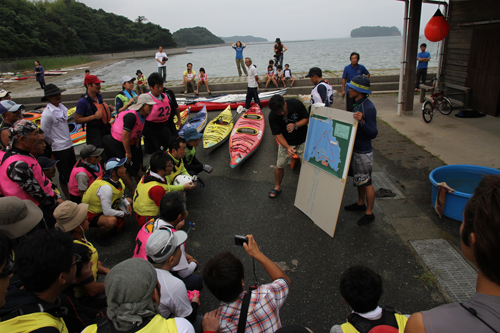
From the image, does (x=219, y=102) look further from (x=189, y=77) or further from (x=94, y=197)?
(x=94, y=197)

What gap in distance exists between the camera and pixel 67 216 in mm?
2787

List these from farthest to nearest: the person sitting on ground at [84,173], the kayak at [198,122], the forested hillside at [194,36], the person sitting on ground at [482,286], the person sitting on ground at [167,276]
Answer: the forested hillside at [194,36], the kayak at [198,122], the person sitting on ground at [84,173], the person sitting on ground at [167,276], the person sitting on ground at [482,286]

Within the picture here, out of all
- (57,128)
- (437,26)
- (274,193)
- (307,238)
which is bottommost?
(307,238)

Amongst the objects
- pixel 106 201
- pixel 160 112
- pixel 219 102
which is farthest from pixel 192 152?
pixel 219 102

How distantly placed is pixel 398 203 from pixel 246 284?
2828 mm

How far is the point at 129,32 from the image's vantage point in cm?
7312

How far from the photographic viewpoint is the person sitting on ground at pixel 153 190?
3504 millimetres

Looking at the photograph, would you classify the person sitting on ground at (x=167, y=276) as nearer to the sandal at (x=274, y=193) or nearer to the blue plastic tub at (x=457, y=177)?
the sandal at (x=274, y=193)

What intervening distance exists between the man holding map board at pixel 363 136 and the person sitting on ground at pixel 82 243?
329 cm

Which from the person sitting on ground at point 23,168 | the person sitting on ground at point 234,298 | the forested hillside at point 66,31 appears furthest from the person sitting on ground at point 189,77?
the forested hillside at point 66,31

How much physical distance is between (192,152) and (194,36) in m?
139

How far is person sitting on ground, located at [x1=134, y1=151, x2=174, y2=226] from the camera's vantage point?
138 inches

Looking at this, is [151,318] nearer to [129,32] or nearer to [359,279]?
[359,279]

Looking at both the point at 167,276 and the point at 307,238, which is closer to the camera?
the point at 167,276
